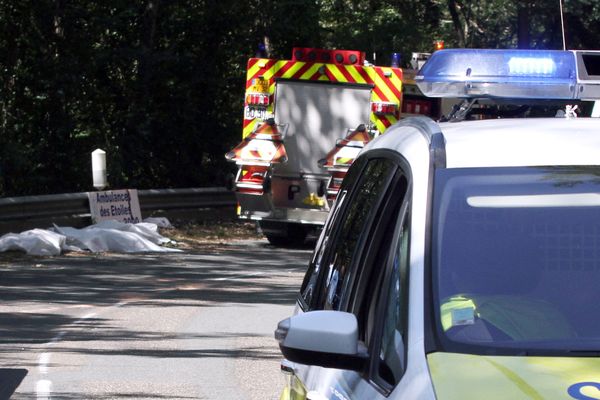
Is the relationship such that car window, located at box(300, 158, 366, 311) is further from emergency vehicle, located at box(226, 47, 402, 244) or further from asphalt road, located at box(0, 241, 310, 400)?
emergency vehicle, located at box(226, 47, 402, 244)

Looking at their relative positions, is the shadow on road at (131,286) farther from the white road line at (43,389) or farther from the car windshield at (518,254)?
the car windshield at (518,254)

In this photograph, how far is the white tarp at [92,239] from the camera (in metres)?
17.5

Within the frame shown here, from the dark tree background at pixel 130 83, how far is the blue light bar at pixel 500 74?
18623 millimetres

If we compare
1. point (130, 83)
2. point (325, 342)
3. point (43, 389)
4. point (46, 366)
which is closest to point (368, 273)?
point (325, 342)

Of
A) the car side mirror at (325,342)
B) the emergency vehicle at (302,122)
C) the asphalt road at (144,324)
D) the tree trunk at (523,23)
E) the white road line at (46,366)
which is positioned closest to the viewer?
the car side mirror at (325,342)

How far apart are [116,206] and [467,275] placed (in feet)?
57.8

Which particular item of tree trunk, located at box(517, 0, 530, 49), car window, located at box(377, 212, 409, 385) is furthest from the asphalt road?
tree trunk, located at box(517, 0, 530, 49)

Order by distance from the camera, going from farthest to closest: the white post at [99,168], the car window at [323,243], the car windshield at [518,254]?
1. the white post at [99,168]
2. the car window at [323,243]
3. the car windshield at [518,254]

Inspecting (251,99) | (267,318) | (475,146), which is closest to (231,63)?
(251,99)

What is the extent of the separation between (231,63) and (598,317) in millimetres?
25552

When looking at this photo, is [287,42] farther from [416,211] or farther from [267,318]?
[416,211]

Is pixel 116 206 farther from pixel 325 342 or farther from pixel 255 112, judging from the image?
pixel 325 342

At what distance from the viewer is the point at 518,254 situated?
3.61 metres

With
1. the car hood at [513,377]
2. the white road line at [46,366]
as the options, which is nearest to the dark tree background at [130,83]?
the white road line at [46,366]
